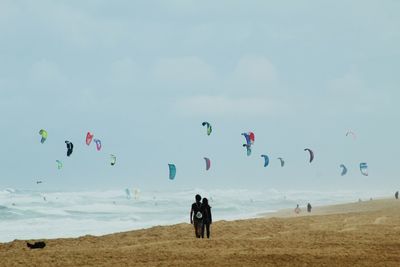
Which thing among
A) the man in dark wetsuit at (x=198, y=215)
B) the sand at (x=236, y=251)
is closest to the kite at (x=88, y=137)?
the sand at (x=236, y=251)

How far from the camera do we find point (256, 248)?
14734 millimetres

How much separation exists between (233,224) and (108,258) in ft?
31.9

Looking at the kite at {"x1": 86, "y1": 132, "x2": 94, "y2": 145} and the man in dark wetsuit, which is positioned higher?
the kite at {"x1": 86, "y1": 132, "x2": 94, "y2": 145}

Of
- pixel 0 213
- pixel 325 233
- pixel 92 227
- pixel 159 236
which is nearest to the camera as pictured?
pixel 325 233

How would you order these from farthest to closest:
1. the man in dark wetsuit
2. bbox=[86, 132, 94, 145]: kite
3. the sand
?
bbox=[86, 132, 94, 145]: kite
the man in dark wetsuit
the sand

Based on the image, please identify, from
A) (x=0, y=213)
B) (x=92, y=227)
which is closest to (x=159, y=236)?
(x=92, y=227)

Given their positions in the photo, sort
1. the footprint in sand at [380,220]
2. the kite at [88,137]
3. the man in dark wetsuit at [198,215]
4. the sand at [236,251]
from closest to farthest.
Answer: the sand at [236,251] < the man in dark wetsuit at [198,215] < the footprint in sand at [380,220] < the kite at [88,137]

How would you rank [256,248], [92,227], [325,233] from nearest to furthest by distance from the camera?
[256,248] < [325,233] < [92,227]

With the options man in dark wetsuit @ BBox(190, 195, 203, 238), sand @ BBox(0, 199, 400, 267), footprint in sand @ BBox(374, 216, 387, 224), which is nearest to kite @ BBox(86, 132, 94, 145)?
sand @ BBox(0, 199, 400, 267)

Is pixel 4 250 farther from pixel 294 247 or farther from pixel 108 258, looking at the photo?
pixel 294 247

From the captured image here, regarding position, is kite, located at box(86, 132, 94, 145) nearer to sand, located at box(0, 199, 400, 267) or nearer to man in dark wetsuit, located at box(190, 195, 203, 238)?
sand, located at box(0, 199, 400, 267)

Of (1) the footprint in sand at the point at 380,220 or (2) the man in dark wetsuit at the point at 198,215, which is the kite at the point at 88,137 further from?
(2) the man in dark wetsuit at the point at 198,215

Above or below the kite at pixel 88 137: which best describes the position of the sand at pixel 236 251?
below

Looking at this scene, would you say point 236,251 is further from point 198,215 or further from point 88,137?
point 88,137
